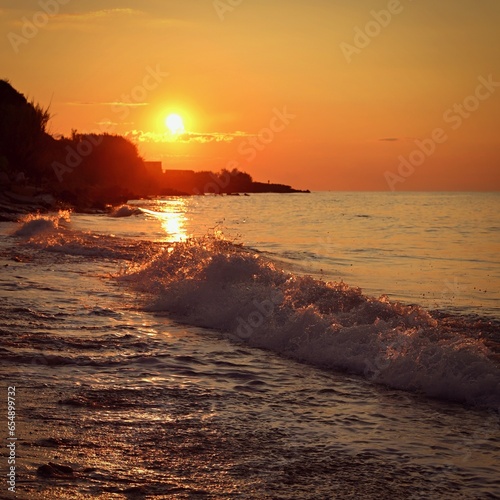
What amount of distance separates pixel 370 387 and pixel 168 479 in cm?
389

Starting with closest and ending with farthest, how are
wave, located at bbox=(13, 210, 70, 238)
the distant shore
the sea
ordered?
1. the sea
2. wave, located at bbox=(13, 210, 70, 238)
3. the distant shore

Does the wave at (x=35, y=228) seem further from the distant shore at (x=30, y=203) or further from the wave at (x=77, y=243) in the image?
Answer: the distant shore at (x=30, y=203)

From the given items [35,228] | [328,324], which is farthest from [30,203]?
[328,324]

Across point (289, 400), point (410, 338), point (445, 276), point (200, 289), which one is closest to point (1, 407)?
point (289, 400)

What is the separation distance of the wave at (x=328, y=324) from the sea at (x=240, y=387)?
35 mm

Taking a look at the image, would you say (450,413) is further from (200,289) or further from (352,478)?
(200,289)

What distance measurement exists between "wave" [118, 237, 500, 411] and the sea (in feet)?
0.12

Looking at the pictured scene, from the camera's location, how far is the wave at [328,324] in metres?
8.81

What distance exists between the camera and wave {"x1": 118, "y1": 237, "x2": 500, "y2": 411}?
8.81 meters

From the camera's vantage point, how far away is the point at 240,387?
27.0 feet

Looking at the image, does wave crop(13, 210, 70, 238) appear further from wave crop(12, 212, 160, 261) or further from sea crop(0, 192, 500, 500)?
sea crop(0, 192, 500, 500)

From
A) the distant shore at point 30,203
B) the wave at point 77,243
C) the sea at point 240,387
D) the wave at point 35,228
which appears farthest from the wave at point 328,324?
the distant shore at point 30,203

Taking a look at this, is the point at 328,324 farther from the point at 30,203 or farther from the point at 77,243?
the point at 30,203

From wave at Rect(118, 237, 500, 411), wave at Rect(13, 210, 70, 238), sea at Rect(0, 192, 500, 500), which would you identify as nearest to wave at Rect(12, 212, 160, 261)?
wave at Rect(13, 210, 70, 238)
